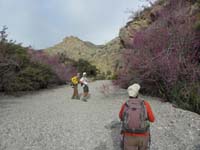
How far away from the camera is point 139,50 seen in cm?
1720

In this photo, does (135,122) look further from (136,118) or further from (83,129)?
(83,129)

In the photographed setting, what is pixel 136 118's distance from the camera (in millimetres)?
5539

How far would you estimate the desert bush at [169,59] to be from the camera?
14.8 meters

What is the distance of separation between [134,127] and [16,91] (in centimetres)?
1941

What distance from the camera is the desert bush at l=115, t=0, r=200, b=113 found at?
48.5 ft

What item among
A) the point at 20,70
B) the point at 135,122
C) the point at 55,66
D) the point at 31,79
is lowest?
the point at 135,122

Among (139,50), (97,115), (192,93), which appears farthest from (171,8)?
(97,115)

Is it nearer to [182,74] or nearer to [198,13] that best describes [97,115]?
[182,74]

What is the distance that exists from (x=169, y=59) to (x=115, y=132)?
271 inches

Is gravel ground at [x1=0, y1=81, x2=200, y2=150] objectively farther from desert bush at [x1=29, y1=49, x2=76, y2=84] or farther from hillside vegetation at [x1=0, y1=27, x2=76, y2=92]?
desert bush at [x1=29, y1=49, x2=76, y2=84]

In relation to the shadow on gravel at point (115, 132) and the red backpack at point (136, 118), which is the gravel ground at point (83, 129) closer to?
the shadow on gravel at point (115, 132)

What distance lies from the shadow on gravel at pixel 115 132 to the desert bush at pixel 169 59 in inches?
166

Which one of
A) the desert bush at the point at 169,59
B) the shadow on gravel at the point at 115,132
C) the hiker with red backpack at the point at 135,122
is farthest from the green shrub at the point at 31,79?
the hiker with red backpack at the point at 135,122

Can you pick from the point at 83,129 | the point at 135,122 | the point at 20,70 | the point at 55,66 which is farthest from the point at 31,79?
the point at 135,122
